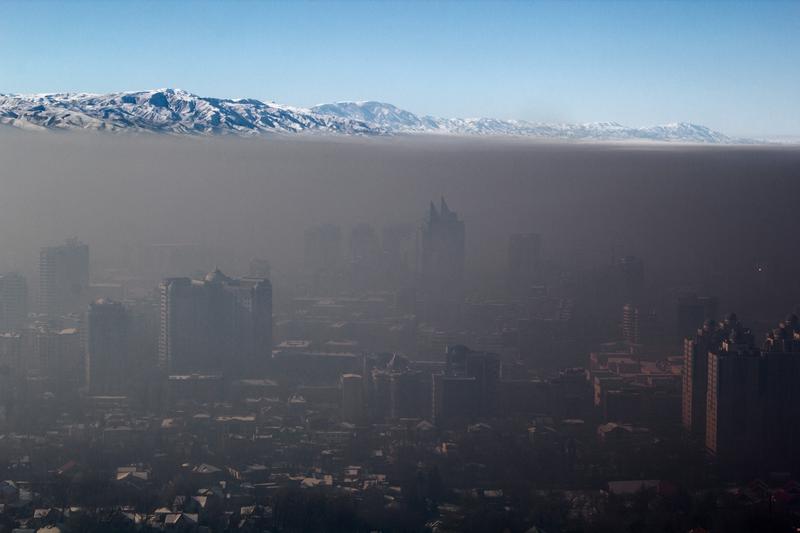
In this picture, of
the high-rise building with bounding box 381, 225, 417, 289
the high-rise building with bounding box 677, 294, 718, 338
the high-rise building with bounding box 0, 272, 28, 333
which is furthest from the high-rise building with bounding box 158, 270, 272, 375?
the high-rise building with bounding box 677, 294, 718, 338

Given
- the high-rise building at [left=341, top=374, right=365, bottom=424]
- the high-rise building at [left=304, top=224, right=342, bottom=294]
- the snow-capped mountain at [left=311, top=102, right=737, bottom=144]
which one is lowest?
the high-rise building at [left=341, top=374, right=365, bottom=424]

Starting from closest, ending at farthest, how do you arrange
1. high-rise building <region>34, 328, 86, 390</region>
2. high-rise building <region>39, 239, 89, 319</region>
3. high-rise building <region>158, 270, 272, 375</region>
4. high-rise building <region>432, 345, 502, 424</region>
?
high-rise building <region>432, 345, 502, 424</region> → high-rise building <region>34, 328, 86, 390</region> → high-rise building <region>158, 270, 272, 375</region> → high-rise building <region>39, 239, 89, 319</region>

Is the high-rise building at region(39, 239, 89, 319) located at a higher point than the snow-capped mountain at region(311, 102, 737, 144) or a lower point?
lower

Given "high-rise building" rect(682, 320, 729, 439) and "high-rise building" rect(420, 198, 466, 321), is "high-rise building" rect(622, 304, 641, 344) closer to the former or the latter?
"high-rise building" rect(682, 320, 729, 439)

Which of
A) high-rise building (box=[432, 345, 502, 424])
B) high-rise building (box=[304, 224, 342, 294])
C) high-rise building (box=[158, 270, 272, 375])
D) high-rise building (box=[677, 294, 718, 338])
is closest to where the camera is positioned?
high-rise building (box=[432, 345, 502, 424])

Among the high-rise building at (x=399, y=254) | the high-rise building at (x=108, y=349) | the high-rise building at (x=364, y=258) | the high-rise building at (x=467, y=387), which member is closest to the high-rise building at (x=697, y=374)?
the high-rise building at (x=467, y=387)

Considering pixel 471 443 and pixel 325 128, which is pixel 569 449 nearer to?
pixel 471 443

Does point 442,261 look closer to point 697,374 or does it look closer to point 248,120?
point 697,374
